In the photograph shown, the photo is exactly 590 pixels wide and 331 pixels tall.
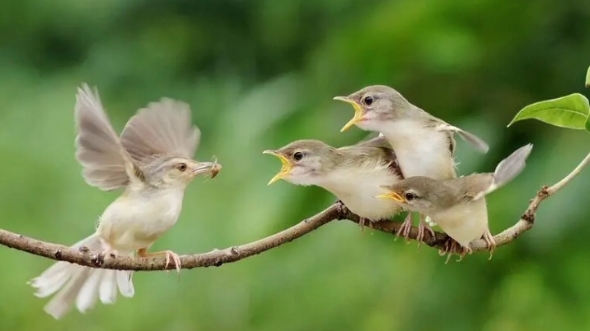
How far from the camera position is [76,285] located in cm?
72

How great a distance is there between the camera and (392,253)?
3.76ft

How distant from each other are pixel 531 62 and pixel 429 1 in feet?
0.47

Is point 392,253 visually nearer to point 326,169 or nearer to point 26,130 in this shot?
point 326,169

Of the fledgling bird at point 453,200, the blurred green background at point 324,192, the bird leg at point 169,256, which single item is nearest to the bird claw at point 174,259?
the bird leg at point 169,256

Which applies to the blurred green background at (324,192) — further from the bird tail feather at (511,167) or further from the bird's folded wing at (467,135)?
the bird tail feather at (511,167)

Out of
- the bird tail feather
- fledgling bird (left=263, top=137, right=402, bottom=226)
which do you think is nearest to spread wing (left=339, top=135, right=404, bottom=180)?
fledgling bird (left=263, top=137, right=402, bottom=226)

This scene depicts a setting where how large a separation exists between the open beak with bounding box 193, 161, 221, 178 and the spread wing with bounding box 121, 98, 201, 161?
0.02 m

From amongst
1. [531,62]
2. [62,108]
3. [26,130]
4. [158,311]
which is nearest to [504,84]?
[531,62]

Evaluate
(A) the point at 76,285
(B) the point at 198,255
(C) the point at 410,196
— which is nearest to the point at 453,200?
(C) the point at 410,196

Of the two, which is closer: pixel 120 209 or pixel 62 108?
pixel 120 209

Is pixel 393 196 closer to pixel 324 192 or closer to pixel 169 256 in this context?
pixel 169 256

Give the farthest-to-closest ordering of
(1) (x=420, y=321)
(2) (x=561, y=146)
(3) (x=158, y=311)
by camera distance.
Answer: (3) (x=158, y=311)
(1) (x=420, y=321)
(2) (x=561, y=146)

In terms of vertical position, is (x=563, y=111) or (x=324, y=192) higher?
(x=563, y=111)

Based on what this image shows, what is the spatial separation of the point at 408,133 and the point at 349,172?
38mm
